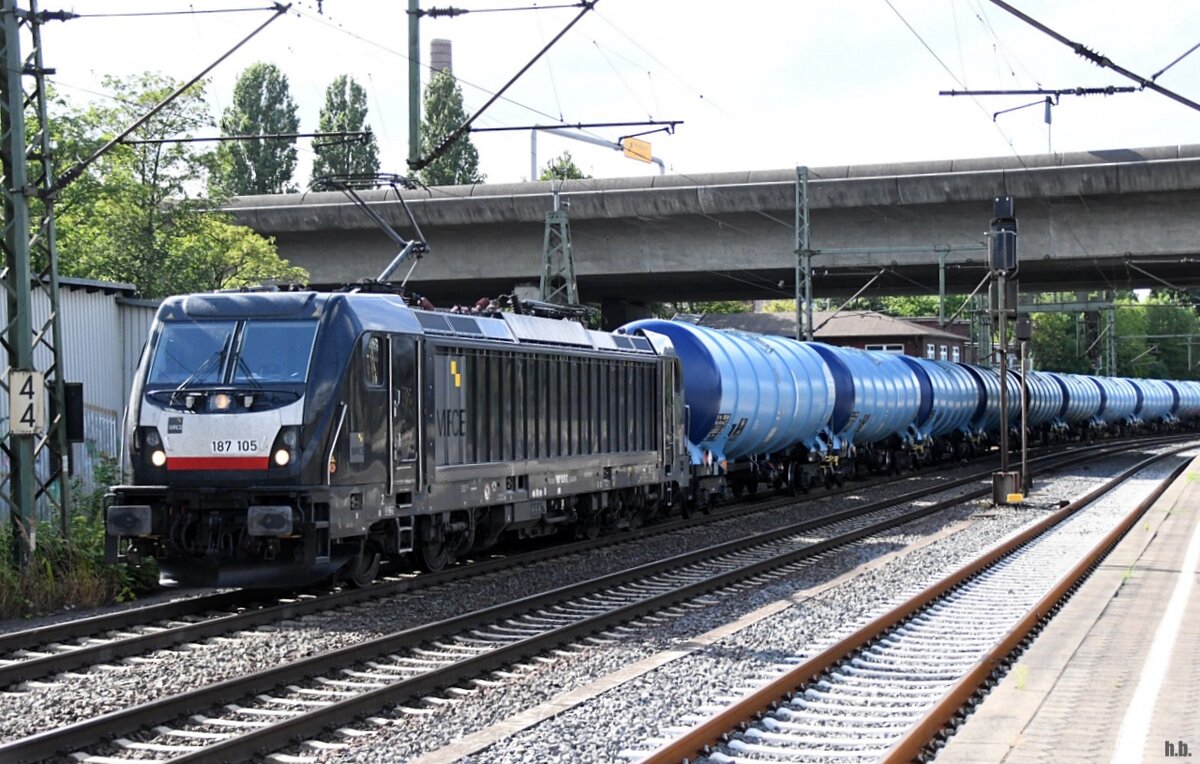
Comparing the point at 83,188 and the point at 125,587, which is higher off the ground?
the point at 83,188

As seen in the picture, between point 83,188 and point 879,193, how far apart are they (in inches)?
890

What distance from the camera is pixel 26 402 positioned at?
15.0 meters

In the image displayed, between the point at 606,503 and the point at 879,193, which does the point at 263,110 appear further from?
the point at 606,503

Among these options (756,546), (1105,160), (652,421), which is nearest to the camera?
(756,546)

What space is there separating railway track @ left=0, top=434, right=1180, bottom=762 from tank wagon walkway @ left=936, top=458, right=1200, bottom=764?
3.62 m

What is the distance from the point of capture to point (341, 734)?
877 cm

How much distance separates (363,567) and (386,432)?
4.92ft

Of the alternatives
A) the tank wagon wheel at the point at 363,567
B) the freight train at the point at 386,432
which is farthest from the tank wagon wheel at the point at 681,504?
the tank wagon wheel at the point at 363,567

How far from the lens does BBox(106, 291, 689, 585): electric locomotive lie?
528 inches

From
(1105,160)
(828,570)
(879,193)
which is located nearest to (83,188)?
(828,570)

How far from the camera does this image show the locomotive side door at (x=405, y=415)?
1455 cm

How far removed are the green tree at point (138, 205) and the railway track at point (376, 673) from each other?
13.6m

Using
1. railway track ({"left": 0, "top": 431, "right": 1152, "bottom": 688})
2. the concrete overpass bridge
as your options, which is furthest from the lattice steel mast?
the concrete overpass bridge

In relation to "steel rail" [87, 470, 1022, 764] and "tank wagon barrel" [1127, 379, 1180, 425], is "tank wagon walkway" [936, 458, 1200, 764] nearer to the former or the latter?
"steel rail" [87, 470, 1022, 764]
